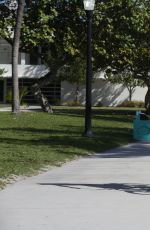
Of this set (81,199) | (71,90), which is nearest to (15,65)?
(81,199)

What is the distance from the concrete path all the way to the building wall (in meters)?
46.4

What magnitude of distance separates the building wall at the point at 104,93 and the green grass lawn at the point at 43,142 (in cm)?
3282

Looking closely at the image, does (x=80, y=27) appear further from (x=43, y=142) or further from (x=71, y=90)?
(x=71, y=90)

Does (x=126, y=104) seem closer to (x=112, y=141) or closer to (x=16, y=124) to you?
(x=16, y=124)

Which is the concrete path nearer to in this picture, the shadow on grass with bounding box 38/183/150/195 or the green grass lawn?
the shadow on grass with bounding box 38/183/150/195

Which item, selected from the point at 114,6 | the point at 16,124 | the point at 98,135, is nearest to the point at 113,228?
the point at 98,135

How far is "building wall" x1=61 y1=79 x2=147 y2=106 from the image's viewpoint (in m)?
59.9

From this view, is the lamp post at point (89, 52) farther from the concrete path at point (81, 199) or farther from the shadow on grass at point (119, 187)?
the shadow on grass at point (119, 187)

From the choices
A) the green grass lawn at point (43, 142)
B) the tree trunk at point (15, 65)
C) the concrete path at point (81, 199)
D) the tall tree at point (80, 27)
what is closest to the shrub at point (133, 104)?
the tall tree at point (80, 27)

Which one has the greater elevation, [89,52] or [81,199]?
[89,52]

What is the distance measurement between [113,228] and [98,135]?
13680 mm

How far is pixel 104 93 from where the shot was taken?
60.4m

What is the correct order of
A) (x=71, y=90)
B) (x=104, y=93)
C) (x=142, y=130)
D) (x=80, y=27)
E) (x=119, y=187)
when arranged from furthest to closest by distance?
(x=71, y=90) → (x=104, y=93) → (x=80, y=27) → (x=142, y=130) → (x=119, y=187)

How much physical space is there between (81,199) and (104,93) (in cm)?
5142
